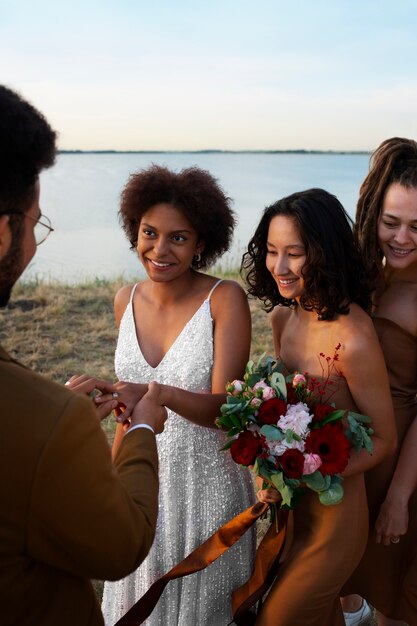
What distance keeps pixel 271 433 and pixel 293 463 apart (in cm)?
14

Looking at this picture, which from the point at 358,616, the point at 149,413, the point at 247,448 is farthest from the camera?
the point at 358,616

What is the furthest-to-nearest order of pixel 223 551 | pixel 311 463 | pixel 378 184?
pixel 378 184 < pixel 223 551 < pixel 311 463

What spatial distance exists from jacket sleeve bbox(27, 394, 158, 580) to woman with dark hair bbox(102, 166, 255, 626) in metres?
1.54

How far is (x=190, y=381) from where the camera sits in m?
3.31

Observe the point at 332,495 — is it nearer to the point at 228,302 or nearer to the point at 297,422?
the point at 297,422

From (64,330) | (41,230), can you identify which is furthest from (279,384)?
(64,330)

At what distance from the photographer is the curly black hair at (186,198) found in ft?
11.0

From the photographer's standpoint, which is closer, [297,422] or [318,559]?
[297,422]

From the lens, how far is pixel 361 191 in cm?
334

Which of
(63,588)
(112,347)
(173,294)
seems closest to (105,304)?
(112,347)

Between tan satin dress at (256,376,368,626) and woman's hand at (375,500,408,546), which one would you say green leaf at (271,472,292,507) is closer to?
tan satin dress at (256,376,368,626)

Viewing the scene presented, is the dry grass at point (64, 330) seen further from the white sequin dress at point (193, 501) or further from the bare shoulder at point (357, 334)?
the bare shoulder at point (357, 334)

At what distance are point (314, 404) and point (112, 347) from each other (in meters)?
6.50

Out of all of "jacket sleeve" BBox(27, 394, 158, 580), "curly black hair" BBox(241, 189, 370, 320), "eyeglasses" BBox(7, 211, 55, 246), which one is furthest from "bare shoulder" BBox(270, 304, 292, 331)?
"jacket sleeve" BBox(27, 394, 158, 580)
